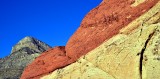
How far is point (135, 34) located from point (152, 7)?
3097 mm

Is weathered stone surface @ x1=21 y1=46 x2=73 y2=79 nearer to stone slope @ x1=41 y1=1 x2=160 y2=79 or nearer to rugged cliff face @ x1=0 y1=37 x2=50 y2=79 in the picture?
stone slope @ x1=41 y1=1 x2=160 y2=79

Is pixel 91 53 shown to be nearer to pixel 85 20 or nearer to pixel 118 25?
pixel 118 25

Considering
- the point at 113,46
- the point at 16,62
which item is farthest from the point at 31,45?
the point at 113,46

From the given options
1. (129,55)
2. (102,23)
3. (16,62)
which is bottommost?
(129,55)

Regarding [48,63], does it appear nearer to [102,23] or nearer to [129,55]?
[102,23]

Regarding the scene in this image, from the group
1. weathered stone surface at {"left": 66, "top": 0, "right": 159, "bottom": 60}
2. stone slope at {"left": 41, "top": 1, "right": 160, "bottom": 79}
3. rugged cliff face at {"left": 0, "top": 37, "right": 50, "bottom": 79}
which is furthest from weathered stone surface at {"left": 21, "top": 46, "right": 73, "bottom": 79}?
rugged cliff face at {"left": 0, "top": 37, "right": 50, "bottom": 79}

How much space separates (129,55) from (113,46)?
161 centimetres

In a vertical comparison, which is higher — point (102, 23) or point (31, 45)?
point (31, 45)

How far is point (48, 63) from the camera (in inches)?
1356

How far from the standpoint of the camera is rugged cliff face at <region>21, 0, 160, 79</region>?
86.6ft

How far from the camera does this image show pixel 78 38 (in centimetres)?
3369

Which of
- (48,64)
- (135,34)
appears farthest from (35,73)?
(135,34)

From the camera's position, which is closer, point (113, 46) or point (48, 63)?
point (113, 46)

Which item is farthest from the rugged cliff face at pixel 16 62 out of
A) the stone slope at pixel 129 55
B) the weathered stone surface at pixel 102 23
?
the stone slope at pixel 129 55
